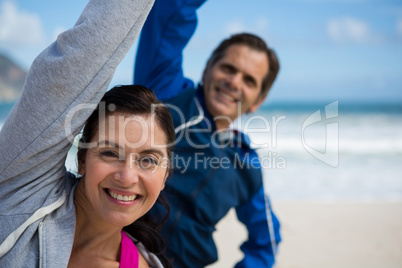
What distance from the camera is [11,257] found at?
1.21 m

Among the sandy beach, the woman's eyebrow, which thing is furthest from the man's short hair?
the sandy beach

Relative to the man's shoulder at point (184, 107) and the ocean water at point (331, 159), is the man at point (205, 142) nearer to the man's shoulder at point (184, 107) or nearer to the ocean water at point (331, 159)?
the man's shoulder at point (184, 107)

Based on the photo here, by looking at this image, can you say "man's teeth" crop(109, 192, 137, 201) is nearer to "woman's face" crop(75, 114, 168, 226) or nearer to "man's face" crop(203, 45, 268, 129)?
"woman's face" crop(75, 114, 168, 226)

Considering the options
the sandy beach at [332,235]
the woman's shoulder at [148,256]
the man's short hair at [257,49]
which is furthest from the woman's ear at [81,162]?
the sandy beach at [332,235]

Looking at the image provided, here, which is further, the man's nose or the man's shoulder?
the man's nose

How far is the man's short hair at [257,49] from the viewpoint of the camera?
273 centimetres

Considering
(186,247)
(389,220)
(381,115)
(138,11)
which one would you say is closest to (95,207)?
(138,11)

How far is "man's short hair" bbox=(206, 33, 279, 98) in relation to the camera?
2.73 meters

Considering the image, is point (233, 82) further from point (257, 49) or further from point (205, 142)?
point (205, 142)

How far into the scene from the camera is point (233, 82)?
2.59 m

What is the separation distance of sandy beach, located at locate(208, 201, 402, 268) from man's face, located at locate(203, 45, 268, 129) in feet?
9.30

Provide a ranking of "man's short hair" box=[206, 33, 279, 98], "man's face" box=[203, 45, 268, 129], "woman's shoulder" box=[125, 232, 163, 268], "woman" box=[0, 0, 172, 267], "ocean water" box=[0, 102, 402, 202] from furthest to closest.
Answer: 1. "ocean water" box=[0, 102, 402, 202]
2. "man's short hair" box=[206, 33, 279, 98]
3. "man's face" box=[203, 45, 268, 129]
4. "woman's shoulder" box=[125, 232, 163, 268]
5. "woman" box=[0, 0, 172, 267]

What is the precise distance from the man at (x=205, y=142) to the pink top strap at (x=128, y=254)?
0.56 metres

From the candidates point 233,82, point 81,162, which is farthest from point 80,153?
point 233,82
